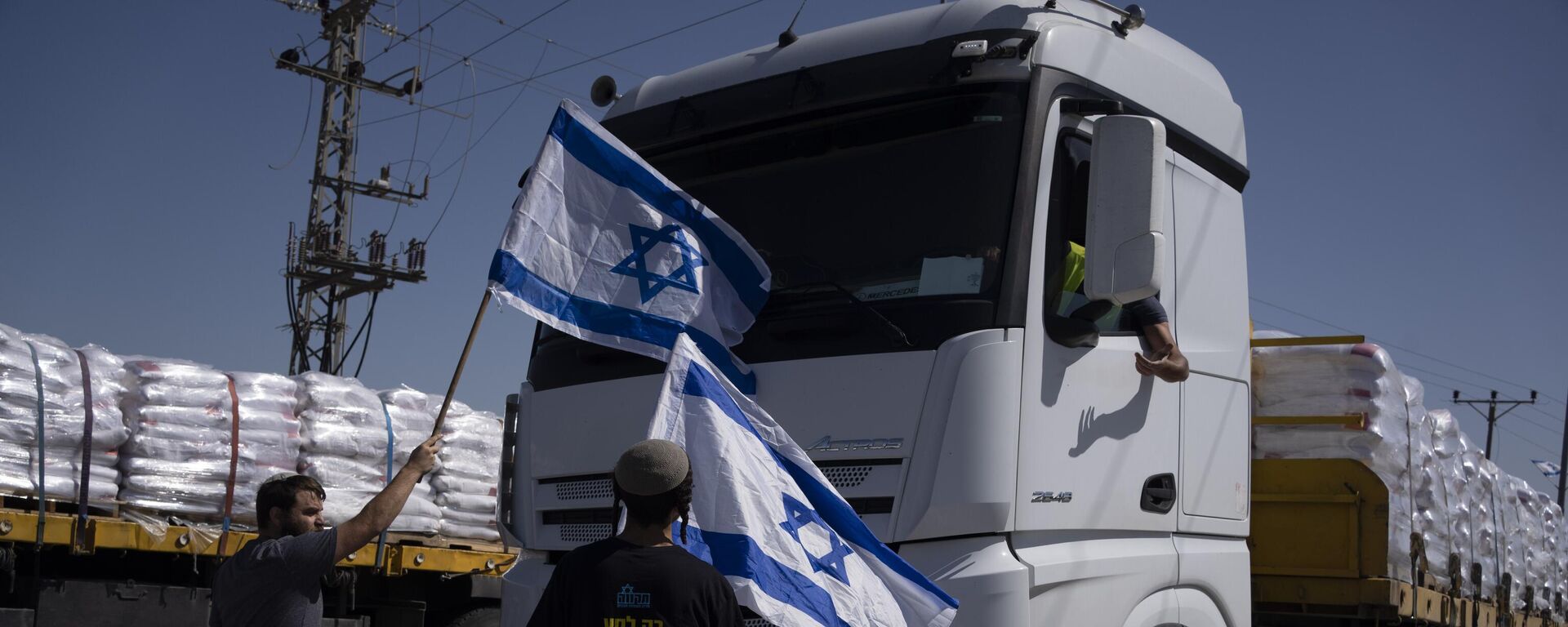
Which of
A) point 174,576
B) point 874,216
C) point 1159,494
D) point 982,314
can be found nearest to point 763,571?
point 982,314

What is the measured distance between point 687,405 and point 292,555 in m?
1.23

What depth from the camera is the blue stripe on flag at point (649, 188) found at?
4.63 metres

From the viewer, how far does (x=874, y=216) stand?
14.8 ft

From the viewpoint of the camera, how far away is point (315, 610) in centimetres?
411

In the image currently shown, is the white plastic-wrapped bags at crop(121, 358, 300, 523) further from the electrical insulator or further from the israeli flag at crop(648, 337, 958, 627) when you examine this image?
the electrical insulator

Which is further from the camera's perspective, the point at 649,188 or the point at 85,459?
the point at 85,459

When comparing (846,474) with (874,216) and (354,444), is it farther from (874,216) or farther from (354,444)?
(354,444)

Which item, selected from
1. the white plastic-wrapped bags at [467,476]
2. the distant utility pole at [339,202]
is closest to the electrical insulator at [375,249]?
the distant utility pole at [339,202]

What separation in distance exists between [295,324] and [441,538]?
71.2 ft

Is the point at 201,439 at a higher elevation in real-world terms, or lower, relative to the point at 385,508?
higher

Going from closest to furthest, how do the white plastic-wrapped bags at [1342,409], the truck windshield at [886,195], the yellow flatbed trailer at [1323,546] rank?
the truck windshield at [886,195] < the yellow flatbed trailer at [1323,546] < the white plastic-wrapped bags at [1342,409]

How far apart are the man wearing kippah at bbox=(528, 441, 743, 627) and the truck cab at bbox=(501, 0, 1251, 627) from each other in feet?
3.12

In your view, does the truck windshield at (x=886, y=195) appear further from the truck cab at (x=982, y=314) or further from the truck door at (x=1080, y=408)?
the truck door at (x=1080, y=408)

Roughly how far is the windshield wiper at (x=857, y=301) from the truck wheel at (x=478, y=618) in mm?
5527
